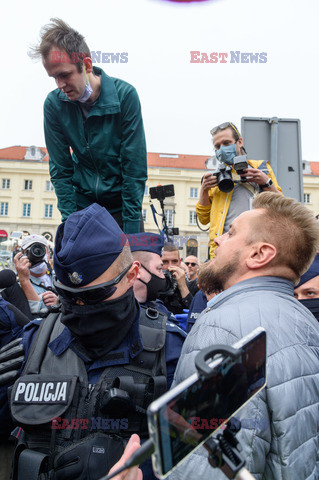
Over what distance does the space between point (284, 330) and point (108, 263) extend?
2.87ft

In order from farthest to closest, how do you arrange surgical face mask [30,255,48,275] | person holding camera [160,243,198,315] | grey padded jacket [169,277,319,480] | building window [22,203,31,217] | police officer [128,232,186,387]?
building window [22,203,31,217], person holding camera [160,243,198,315], surgical face mask [30,255,48,275], police officer [128,232,186,387], grey padded jacket [169,277,319,480]

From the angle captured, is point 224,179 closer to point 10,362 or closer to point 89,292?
point 89,292

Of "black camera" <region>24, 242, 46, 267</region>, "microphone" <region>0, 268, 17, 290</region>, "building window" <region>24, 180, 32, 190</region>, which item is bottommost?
"microphone" <region>0, 268, 17, 290</region>

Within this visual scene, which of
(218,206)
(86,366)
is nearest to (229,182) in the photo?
(218,206)

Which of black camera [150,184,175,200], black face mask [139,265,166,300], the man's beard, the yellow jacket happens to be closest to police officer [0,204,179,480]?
the man's beard

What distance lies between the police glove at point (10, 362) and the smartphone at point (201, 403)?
134cm

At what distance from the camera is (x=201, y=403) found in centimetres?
69

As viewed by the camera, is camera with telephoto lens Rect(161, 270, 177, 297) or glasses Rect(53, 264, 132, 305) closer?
glasses Rect(53, 264, 132, 305)

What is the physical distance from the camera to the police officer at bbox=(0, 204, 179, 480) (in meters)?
1.61

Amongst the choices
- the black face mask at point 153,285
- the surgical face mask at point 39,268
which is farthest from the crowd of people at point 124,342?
the surgical face mask at point 39,268

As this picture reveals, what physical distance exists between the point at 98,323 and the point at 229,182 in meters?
2.12

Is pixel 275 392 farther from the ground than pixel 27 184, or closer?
closer

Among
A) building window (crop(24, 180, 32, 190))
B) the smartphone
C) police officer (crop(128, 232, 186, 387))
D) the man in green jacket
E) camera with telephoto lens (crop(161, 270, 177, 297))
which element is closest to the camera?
the smartphone

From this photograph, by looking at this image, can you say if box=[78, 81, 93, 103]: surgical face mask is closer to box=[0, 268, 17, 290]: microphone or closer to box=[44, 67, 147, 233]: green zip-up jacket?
box=[44, 67, 147, 233]: green zip-up jacket
